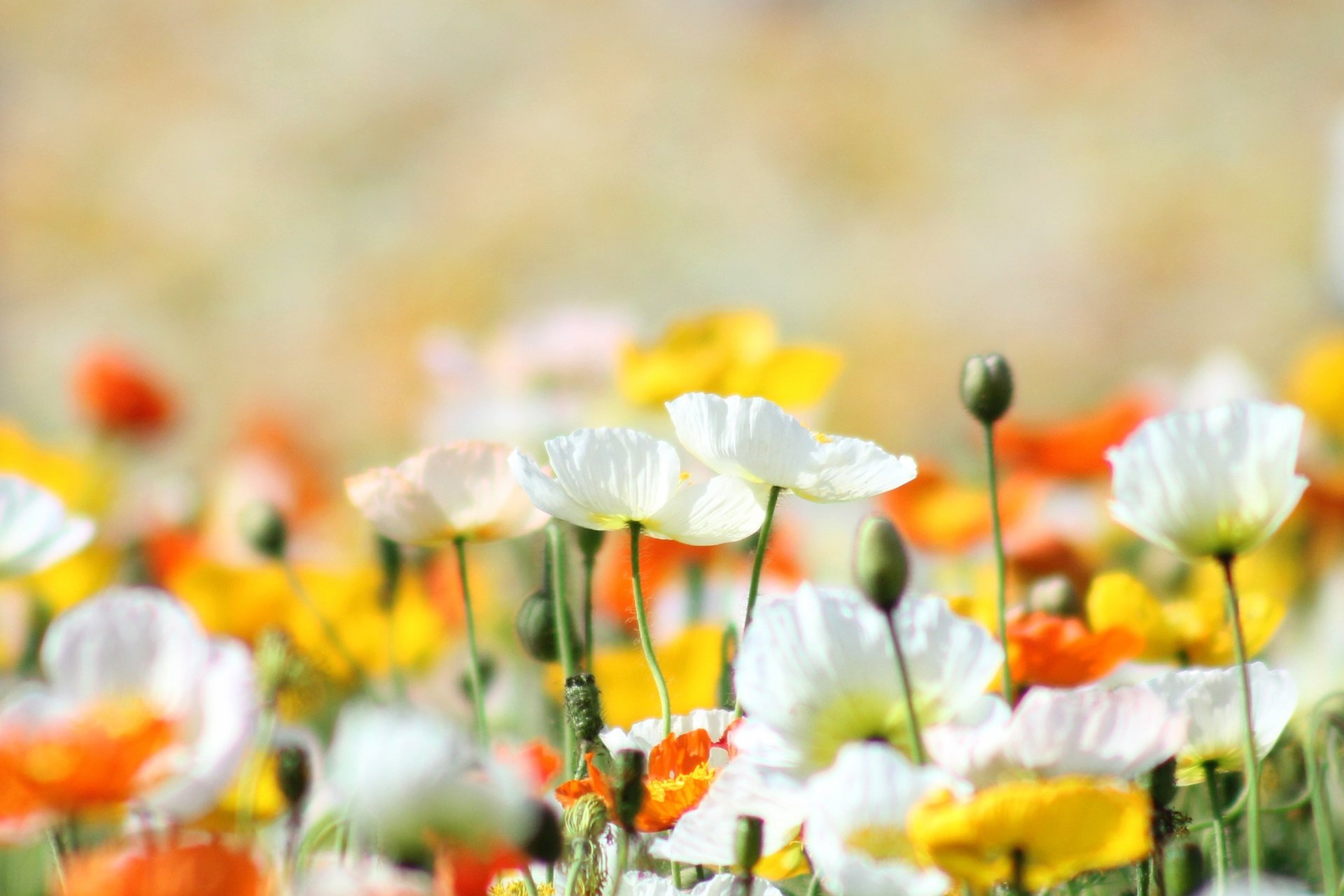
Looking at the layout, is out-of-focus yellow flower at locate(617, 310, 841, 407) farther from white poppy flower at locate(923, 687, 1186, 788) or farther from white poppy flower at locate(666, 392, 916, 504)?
white poppy flower at locate(923, 687, 1186, 788)

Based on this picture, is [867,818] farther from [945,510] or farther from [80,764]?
[945,510]

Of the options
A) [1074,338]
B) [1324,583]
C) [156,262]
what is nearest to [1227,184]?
Answer: [1074,338]

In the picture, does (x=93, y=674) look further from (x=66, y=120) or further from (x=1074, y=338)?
(x=66, y=120)

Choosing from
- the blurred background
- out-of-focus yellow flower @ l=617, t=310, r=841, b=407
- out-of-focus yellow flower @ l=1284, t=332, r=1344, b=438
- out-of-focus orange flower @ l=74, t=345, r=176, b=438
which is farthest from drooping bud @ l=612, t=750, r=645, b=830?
the blurred background

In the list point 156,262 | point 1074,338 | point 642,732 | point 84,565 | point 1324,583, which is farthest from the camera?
point 156,262

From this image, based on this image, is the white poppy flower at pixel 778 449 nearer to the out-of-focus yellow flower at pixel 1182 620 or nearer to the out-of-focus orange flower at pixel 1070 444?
the out-of-focus yellow flower at pixel 1182 620

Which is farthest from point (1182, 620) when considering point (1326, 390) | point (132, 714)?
point (1326, 390)
